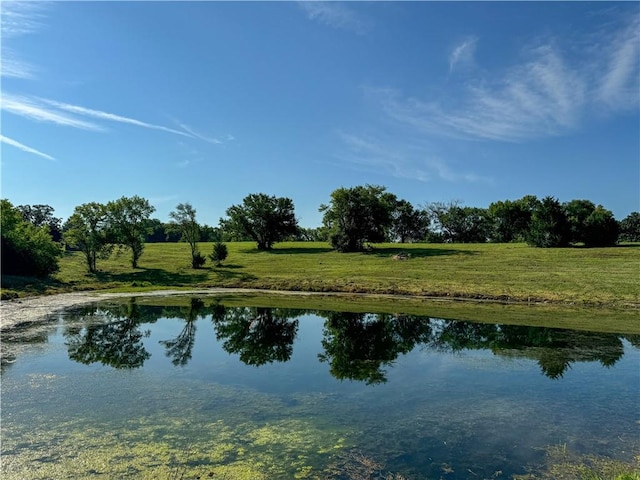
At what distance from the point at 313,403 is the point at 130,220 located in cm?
5030

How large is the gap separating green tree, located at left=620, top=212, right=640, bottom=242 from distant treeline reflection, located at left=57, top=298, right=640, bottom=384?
366ft

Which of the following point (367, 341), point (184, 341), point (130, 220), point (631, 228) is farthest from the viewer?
point (631, 228)

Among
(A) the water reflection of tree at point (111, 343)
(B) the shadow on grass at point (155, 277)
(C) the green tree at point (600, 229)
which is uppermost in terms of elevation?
(C) the green tree at point (600, 229)

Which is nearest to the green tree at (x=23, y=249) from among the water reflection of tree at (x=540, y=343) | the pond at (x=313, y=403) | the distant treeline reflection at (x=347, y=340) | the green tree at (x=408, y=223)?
the distant treeline reflection at (x=347, y=340)

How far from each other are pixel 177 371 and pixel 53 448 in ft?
22.2

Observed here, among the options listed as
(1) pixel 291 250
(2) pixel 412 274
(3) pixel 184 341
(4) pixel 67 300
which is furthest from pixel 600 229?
(4) pixel 67 300

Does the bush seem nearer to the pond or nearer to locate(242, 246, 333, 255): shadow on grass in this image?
locate(242, 246, 333, 255): shadow on grass

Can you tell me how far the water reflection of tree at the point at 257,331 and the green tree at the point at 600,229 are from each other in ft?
172

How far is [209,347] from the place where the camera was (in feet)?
65.5

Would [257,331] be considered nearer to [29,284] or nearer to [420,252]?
[29,284]

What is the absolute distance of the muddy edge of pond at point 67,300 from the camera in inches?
975

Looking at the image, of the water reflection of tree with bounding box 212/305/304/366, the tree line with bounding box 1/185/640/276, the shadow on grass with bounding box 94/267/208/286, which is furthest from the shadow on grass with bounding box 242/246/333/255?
the water reflection of tree with bounding box 212/305/304/366

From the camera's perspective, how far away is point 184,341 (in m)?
21.2

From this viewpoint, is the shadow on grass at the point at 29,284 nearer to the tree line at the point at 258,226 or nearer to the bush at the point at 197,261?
the tree line at the point at 258,226
